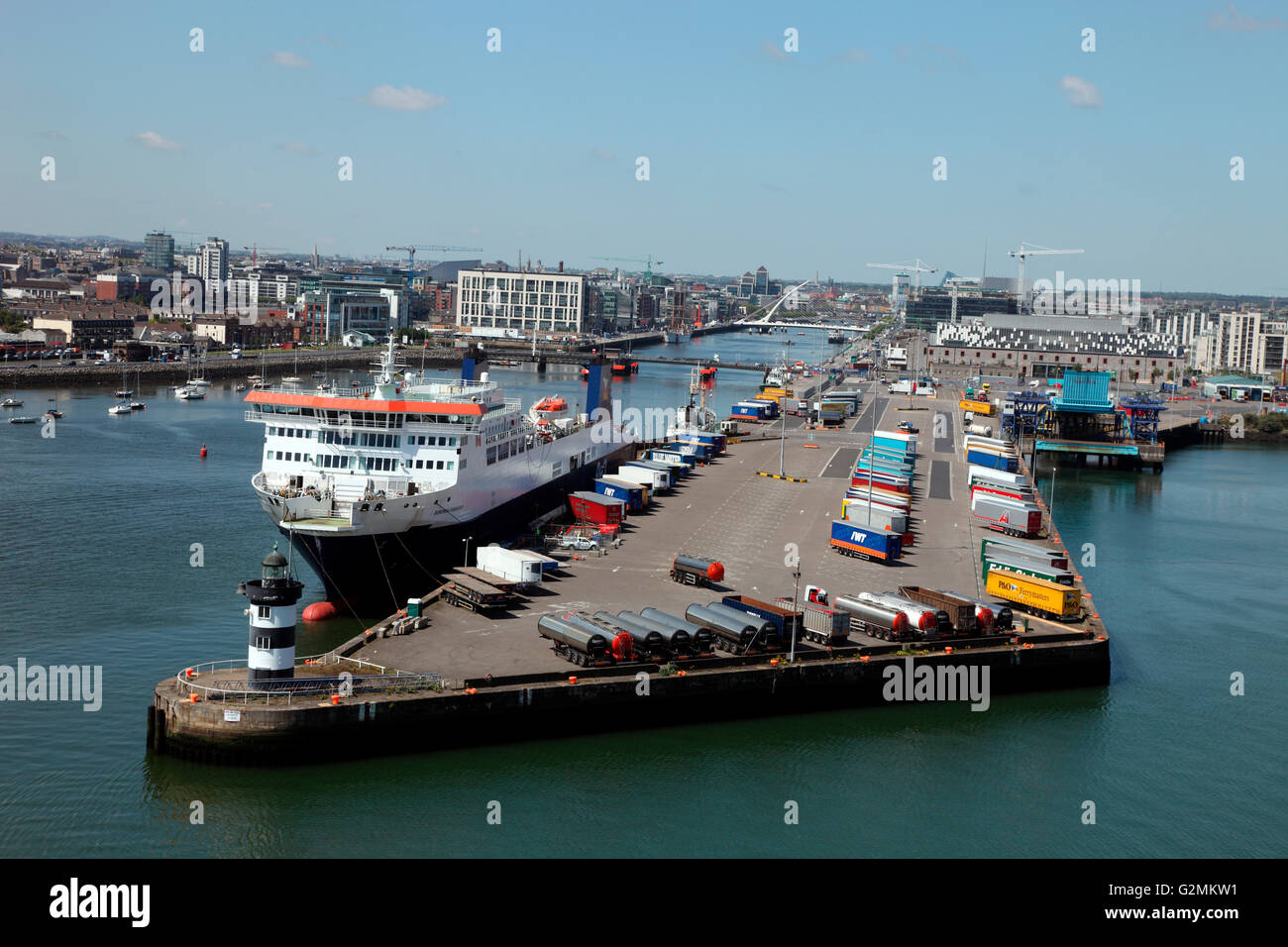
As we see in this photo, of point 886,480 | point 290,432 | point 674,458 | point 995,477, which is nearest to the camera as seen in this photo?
point 290,432

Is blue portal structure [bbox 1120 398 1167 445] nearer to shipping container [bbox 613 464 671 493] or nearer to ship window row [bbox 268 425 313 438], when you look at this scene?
shipping container [bbox 613 464 671 493]

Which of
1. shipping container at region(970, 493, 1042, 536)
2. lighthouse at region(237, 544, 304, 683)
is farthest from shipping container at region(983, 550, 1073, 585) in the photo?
lighthouse at region(237, 544, 304, 683)

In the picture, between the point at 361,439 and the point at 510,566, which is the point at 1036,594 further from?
the point at 361,439

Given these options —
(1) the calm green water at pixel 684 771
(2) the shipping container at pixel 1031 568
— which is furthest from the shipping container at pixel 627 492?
(2) the shipping container at pixel 1031 568

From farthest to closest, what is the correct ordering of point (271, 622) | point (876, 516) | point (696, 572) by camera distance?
point (876, 516) < point (696, 572) < point (271, 622)
